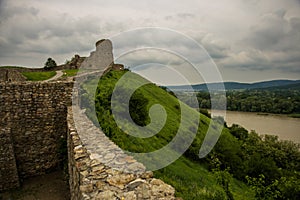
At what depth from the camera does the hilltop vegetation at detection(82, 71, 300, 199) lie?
305 inches

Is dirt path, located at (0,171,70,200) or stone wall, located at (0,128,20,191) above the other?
stone wall, located at (0,128,20,191)

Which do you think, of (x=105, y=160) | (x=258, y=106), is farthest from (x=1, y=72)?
(x=258, y=106)

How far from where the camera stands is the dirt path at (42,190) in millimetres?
7620

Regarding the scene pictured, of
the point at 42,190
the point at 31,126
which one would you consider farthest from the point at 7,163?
the point at 42,190

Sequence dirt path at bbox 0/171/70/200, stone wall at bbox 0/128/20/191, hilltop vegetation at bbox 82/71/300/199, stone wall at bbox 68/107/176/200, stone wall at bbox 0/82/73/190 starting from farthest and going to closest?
stone wall at bbox 0/82/73/190 → stone wall at bbox 0/128/20/191 → hilltop vegetation at bbox 82/71/300/199 → dirt path at bbox 0/171/70/200 → stone wall at bbox 68/107/176/200

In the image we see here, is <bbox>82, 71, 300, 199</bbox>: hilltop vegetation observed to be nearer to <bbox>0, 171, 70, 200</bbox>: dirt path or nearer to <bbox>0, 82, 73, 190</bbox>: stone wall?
<bbox>0, 82, 73, 190</bbox>: stone wall

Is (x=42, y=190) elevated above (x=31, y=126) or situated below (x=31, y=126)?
below

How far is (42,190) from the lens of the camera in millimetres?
8008

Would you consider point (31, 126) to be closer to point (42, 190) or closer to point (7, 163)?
point (7, 163)

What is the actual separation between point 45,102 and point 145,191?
23.1 feet

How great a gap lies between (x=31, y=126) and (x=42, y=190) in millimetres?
2420

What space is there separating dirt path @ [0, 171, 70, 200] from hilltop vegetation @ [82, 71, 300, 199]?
8.57 feet

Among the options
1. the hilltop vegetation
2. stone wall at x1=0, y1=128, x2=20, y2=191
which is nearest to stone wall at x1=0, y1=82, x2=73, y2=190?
stone wall at x1=0, y1=128, x2=20, y2=191

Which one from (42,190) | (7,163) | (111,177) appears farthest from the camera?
(7,163)
